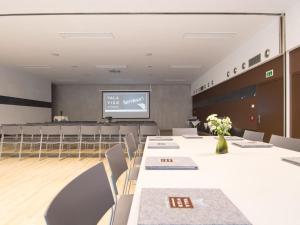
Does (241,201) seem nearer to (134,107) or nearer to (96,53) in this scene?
(96,53)

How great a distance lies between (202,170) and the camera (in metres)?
1.39

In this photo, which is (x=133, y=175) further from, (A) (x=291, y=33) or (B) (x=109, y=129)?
(B) (x=109, y=129)

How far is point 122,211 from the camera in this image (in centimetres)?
149

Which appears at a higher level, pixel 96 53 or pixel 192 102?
pixel 96 53

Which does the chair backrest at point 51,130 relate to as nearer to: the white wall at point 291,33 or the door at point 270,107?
the door at point 270,107

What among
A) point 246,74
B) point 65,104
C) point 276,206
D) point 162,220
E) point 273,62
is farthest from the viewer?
point 65,104

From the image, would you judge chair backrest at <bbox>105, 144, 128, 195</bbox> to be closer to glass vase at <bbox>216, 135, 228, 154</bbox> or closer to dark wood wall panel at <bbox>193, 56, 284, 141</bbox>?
glass vase at <bbox>216, 135, 228, 154</bbox>

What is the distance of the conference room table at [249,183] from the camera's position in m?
0.79

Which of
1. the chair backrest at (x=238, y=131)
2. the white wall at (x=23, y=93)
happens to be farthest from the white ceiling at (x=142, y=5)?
the white wall at (x=23, y=93)

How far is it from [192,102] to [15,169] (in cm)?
1033

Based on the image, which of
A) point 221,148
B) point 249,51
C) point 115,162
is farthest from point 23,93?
point 221,148

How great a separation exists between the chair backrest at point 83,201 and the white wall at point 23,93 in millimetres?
8813

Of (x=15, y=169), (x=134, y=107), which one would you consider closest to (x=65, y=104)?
(x=134, y=107)

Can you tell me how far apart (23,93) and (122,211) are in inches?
389
